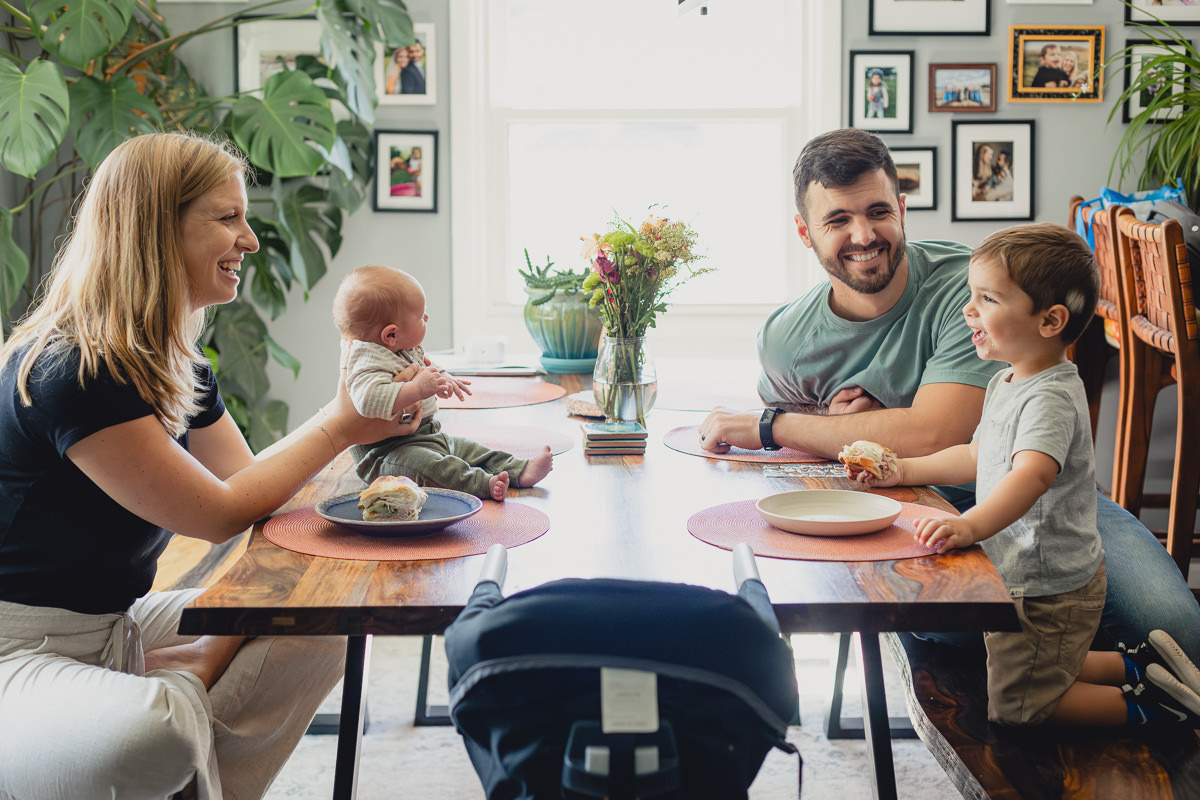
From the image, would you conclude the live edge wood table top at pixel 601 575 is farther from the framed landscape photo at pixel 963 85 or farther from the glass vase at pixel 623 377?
the framed landscape photo at pixel 963 85

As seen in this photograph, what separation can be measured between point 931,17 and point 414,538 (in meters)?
3.37

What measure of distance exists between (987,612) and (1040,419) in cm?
37

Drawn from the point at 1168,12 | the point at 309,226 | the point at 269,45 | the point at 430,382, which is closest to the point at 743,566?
the point at 430,382

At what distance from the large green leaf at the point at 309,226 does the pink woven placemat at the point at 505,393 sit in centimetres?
140

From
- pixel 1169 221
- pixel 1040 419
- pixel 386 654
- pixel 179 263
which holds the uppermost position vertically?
pixel 1169 221

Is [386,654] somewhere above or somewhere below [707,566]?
below

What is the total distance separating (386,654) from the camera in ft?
9.25

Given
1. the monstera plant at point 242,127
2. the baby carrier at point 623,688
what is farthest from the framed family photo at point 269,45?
the baby carrier at point 623,688

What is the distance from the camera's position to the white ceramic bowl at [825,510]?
4.08 ft

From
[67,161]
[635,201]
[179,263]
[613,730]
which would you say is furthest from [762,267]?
[613,730]

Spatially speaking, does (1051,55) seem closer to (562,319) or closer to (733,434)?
(562,319)

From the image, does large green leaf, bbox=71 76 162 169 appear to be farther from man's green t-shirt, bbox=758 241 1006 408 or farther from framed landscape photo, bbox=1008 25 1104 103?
framed landscape photo, bbox=1008 25 1104 103

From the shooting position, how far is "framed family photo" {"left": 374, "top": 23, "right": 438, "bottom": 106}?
383 centimetres

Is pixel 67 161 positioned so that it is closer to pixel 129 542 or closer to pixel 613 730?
pixel 129 542
